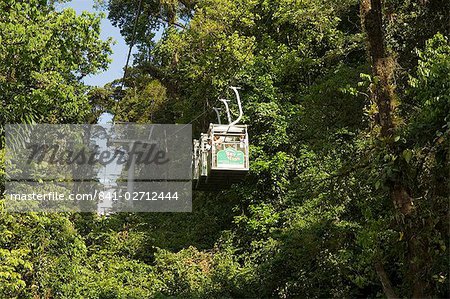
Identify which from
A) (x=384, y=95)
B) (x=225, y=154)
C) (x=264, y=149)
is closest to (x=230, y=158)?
(x=225, y=154)

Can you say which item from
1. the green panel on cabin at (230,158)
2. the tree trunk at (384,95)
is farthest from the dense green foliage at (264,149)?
the green panel on cabin at (230,158)

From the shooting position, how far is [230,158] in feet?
32.6

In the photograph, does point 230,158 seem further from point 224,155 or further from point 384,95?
point 384,95

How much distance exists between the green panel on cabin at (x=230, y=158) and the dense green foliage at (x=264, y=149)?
1.39m

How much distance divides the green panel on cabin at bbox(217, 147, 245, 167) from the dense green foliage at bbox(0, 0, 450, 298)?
4.57ft

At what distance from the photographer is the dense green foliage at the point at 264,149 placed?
6.05m

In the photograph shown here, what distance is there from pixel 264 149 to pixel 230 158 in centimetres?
512

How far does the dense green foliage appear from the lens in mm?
6047

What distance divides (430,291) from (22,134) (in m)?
8.86

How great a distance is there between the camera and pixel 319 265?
34.9 feet

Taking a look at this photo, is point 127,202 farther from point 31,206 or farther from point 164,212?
point 31,206

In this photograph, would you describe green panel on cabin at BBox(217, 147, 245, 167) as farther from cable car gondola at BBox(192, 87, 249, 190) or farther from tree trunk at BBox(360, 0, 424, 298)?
tree trunk at BBox(360, 0, 424, 298)

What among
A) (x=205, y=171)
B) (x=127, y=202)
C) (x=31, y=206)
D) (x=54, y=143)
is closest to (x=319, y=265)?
(x=205, y=171)

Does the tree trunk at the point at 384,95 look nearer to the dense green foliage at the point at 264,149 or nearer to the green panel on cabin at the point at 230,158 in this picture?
the dense green foliage at the point at 264,149
